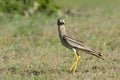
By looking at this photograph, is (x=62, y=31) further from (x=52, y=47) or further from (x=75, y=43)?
(x=52, y=47)

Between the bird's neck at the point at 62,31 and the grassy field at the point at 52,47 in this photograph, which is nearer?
the grassy field at the point at 52,47

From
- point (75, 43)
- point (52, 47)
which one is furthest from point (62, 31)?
point (52, 47)

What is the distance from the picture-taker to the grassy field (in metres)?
8.76

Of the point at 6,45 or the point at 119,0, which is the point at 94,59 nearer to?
the point at 6,45

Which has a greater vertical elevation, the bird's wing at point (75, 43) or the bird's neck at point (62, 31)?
the bird's neck at point (62, 31)

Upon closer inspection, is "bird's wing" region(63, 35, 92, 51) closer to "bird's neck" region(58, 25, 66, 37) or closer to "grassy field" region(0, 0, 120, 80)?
"bird's neck" region(58, 25, 66, 37)

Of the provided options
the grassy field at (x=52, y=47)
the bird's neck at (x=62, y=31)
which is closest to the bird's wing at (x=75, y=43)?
the bird's neck at (x=62, y=31)

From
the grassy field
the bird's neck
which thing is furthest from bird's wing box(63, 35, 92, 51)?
the grassy field

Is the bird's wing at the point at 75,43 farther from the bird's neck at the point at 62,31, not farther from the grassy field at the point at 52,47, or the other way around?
the grassy field at the point at 52,47

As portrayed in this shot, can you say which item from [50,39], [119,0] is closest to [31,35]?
[50,39]

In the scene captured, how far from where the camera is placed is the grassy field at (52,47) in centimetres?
876

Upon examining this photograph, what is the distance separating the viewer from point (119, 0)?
85.1ft

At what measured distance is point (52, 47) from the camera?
1170 centimetres

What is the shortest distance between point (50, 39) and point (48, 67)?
141 inches
